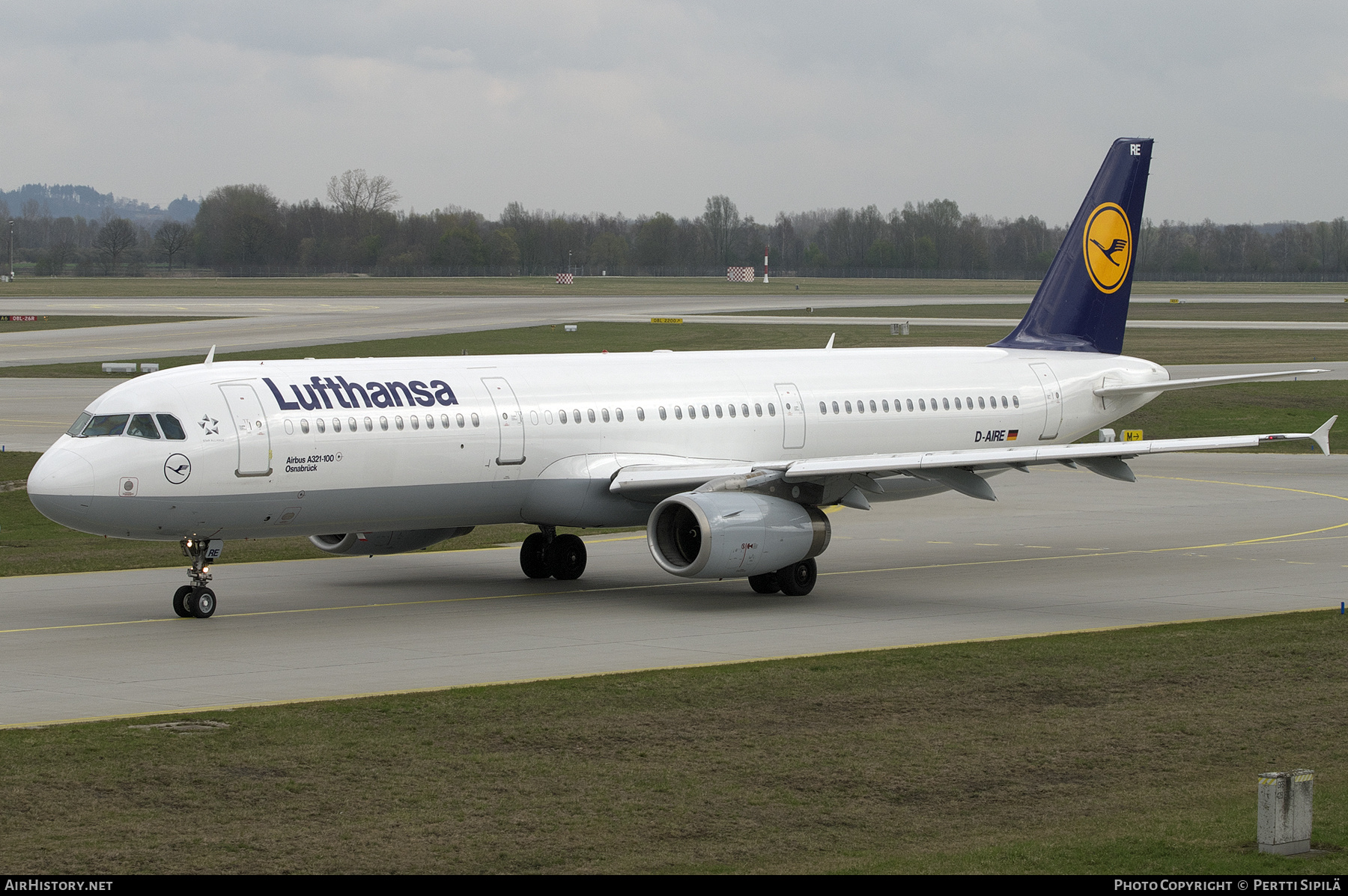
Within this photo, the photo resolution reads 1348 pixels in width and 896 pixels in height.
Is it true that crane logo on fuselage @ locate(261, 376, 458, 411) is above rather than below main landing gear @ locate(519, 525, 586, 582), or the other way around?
above

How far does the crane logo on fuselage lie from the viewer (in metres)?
26.5

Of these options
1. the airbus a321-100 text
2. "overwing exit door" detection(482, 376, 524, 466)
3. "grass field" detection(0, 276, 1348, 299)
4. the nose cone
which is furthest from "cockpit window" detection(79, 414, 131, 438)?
"grass field" detection(0, 276, 1348, 299)

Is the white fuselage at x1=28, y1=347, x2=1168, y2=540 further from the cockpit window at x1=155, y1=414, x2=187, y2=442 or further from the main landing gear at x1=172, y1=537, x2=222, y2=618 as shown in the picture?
the main landing gear at x1=172, y1=537, x2=222, y2=618

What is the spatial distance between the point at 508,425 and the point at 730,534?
14.3 ft

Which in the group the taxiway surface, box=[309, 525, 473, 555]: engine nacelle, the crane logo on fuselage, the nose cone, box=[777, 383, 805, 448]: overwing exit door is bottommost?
the taxiway surface

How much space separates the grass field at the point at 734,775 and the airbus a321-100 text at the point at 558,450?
234 inches

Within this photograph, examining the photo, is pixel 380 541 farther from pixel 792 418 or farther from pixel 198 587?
pixel 792 418

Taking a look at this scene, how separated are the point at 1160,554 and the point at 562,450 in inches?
513

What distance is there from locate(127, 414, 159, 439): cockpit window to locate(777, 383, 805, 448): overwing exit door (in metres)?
11.5

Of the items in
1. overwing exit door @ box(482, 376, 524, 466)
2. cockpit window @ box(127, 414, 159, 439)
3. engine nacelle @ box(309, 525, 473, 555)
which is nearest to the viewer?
cockpit window @ box(127, 414, 159, 439)

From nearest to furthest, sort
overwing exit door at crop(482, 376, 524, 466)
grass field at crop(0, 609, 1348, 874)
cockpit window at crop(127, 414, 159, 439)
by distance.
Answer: grass field at crop(0, 609, 1348, 874)
cockpit window at crop(127, 414, 159, 439)
overwing exit door at crop(482, 376, 524, 466)

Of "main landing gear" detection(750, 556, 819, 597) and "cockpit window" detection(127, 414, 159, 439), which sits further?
"main landing gear" detection(750, 556, 819, 597)

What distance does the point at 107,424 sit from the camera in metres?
25.6

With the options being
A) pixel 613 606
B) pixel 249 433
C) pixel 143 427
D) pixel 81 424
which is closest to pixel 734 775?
pixel 613 606
